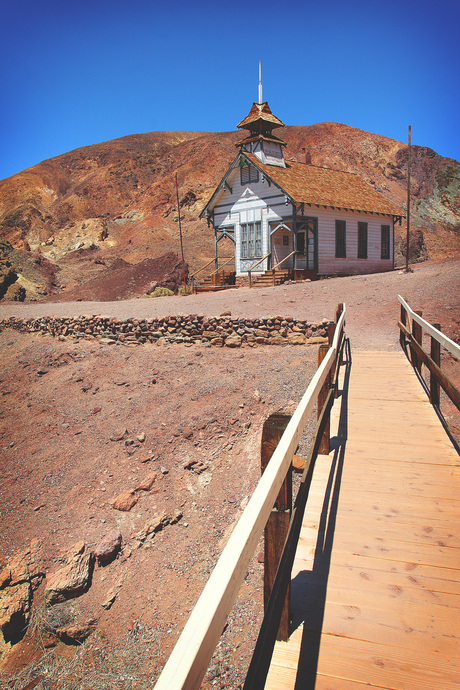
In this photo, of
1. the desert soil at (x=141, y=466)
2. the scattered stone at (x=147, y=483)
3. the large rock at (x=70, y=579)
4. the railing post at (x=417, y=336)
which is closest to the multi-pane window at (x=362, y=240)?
the desert soil at (x=141, y=466)

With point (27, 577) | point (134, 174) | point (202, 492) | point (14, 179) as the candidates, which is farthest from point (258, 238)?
point (14, 179)

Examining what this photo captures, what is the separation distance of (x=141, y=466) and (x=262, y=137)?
22.6 m

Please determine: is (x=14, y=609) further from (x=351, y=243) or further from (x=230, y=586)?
(x=351, y=243)

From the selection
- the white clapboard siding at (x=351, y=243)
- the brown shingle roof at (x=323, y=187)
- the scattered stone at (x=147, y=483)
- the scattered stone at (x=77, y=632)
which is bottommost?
the scattered stone at (x=77, y=632)

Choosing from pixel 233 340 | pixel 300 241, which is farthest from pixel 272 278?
pixel 233 340

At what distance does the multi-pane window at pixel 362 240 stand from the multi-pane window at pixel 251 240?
20.8 ft

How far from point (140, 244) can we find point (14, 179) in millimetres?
41679

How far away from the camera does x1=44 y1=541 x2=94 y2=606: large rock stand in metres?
5.59

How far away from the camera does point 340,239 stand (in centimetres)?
2500

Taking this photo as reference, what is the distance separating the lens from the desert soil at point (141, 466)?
4.82 metres

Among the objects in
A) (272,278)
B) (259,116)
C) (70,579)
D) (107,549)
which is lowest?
(70,579)

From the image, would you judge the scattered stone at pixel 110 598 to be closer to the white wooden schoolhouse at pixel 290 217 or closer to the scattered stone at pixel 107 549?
the scattered stone at pixel 107 549

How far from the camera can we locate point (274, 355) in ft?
34.0

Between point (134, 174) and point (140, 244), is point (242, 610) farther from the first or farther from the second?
point (134, 174)
